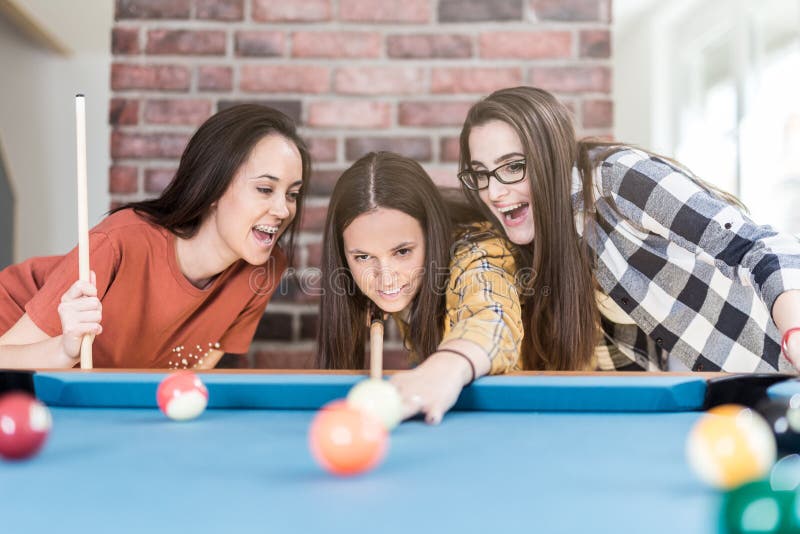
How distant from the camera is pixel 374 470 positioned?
816 mm

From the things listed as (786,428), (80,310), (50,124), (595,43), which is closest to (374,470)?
(786,428)

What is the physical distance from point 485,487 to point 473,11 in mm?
2118

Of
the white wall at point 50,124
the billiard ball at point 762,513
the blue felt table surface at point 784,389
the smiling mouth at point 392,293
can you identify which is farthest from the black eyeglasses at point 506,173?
the white wall at point 50,124

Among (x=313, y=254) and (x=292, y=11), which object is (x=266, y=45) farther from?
(x=313, y=254)

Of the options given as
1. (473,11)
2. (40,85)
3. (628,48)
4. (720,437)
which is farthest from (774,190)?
(40,85)

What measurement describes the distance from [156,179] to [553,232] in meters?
1.45

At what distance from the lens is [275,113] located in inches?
86.3

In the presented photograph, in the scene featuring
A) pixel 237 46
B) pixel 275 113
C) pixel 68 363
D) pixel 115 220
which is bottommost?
pixel 68 363

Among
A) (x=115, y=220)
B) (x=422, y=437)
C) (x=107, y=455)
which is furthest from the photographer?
(x=115, y=220)

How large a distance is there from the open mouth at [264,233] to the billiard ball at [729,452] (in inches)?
58.6

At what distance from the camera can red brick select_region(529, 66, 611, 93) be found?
99.7 inches

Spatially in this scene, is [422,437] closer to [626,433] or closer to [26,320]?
[626,433]

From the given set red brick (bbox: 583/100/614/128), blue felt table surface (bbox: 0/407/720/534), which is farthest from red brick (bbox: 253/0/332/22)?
blue felt table surface (bbox: 0/407/720/534)

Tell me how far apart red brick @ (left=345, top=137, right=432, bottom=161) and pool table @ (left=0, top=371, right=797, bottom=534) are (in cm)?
141
